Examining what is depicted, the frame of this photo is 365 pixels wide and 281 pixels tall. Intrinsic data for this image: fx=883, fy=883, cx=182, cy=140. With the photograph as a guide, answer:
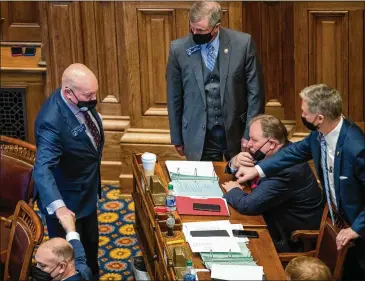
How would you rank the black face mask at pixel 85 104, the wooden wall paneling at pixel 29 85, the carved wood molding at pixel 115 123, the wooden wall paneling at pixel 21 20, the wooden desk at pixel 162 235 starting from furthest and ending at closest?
the wooden wall paneling at pixel 21 20
the wooden wall paneling at pixel 29 85
the carved wood molding at pixel 115 123
the black face mask at pixel 85 104
the wooden desk at pixel 162 235

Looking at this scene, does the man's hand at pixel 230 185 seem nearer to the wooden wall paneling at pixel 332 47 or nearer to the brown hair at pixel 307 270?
the brown hair at pixel 307 270

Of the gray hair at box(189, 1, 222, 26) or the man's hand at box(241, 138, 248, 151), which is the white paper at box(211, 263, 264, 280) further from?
the gray hair at box(189, 1, 222, 26)

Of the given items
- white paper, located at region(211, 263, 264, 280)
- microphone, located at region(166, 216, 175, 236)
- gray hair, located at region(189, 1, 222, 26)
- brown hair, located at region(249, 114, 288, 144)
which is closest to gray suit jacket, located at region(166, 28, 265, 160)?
gray hair, located at region(189, 1, 222, 26)

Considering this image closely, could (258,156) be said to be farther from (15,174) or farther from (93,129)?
(15,174)

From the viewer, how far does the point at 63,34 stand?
22.3ft

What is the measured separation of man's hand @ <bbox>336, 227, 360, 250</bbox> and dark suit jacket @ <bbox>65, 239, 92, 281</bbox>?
1213mm

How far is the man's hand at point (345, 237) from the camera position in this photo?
4238mm

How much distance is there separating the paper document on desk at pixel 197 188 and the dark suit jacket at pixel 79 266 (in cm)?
80

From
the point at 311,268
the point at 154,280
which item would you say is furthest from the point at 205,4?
the point at 311,268

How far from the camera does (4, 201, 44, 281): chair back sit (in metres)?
4.34

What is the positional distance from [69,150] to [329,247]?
4.97 ft

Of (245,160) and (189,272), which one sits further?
(245,160)

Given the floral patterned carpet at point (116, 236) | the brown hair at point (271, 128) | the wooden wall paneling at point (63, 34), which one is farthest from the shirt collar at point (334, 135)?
the wooden wall paneling at point (63, 34)

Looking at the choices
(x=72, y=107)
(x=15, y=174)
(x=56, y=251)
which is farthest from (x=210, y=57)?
(x=56, y=251)
